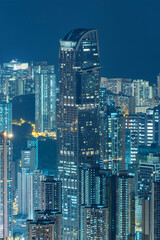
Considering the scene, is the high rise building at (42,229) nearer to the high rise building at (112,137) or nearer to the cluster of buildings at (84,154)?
the cluster of buildings at (84,154)

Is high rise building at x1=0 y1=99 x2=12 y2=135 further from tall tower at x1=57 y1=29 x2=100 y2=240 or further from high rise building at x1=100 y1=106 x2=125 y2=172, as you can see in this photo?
high rise building at x1=100 y1=106 x2=125 y2=172

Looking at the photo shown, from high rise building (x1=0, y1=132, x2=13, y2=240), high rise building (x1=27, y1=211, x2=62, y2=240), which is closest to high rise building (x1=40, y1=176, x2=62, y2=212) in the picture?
high rise building (x1=0, y1=132, x2=13, y2=240)

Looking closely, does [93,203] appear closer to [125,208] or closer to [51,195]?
[125,208]

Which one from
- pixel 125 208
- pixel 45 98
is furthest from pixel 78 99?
pixel 125 208

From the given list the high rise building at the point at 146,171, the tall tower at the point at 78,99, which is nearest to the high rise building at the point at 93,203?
the high rise building at the point at 146,171

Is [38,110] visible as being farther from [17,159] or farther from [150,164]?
[150,164]

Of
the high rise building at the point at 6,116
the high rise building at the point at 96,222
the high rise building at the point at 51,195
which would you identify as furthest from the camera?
the high rise building at the point at 6,116
